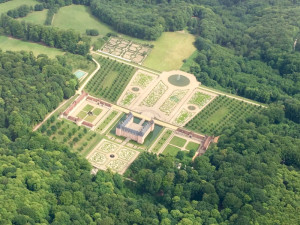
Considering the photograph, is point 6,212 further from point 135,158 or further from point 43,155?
point 135,158

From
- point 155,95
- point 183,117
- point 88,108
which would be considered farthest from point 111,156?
point 155,95

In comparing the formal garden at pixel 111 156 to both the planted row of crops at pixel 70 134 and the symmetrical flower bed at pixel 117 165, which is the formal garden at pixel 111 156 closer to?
the symmetrical flower bed at pixel 117 165

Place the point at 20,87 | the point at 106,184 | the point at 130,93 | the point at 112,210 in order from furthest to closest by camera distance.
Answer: the point at 130,93
the point at 20,87
the point at 106,184
the point at 112,210

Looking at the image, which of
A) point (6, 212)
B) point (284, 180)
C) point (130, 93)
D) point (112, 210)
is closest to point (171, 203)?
point (112, 210)

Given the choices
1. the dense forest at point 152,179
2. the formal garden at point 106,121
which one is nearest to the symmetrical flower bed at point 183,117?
the dense forest at point 152,179

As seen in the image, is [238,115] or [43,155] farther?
[238,115]

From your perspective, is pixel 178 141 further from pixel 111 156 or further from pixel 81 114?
pixel 81 114

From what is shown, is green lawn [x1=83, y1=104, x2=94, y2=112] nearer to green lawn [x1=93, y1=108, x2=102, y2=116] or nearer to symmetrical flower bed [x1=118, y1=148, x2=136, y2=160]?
green lawn [x1=93, y1=108, x2=102, y2=116]
